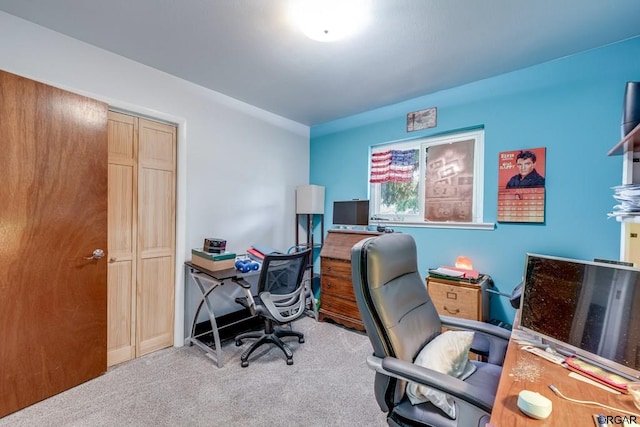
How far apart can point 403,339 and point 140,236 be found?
2.34 metres

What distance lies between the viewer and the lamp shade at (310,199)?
11.8 ft

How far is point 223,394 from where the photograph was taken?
193 centimetres

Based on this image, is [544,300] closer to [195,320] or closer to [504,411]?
[504,411]

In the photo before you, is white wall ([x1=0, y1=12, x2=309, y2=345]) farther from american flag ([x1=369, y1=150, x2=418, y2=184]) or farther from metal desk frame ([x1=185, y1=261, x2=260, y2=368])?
american flag ([x1=369, y1=150, x2=418, y2=184])

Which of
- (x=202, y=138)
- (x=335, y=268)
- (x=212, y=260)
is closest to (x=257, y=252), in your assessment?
(x=212, y=260)

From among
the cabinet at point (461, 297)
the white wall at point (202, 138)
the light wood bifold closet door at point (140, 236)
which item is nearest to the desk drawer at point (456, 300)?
the cabinet at point (461, 297)

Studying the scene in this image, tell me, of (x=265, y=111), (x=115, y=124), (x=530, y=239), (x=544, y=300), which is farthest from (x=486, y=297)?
(x=115, y=124)

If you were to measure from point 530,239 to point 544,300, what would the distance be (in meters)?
1.41

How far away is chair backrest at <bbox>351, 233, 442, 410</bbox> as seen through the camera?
1171 millimetres

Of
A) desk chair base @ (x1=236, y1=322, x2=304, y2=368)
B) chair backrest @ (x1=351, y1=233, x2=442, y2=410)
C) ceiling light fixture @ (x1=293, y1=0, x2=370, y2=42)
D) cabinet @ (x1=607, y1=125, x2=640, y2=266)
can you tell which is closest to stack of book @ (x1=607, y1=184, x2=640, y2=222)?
cabinet @ (x1=607, y1=125, x2=640, y2=266)

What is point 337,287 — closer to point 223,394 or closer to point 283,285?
point 283,285

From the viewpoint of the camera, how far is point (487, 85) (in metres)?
2.57

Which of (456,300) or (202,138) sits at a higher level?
(202,138)

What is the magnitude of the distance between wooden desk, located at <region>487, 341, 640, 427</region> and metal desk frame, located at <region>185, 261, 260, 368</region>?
1922mm
